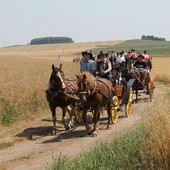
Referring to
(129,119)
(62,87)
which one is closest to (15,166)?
(62,87)

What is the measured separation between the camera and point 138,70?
21641 mm

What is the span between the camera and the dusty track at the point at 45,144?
1034 cm

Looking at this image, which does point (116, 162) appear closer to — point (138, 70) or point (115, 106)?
point (115, 106)

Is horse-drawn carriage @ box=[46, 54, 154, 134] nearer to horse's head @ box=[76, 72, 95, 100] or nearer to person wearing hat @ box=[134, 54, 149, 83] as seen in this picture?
horse's head @ box=[76, 72, 95, 100]

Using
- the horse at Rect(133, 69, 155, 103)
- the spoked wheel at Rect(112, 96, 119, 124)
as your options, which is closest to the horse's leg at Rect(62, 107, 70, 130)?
the spoked wheel at Rect(112, 96, 119, 124)

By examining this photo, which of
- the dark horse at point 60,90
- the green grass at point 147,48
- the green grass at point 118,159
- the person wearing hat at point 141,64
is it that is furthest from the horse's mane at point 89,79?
Answer: the green grass at point 147,48

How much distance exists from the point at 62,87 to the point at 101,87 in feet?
3.91

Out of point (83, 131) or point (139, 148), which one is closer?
point (139, 148)

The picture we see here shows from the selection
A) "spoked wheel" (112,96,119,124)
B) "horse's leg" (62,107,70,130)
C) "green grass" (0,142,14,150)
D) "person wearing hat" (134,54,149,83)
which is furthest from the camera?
"person wearing hat" (134,54,149,83)

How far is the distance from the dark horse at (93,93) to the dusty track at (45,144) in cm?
66

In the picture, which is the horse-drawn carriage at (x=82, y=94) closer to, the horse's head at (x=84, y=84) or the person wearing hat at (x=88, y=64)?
the horse's head at (x=84, y=84)

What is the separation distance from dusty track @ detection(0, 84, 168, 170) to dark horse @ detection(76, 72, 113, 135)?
661mm

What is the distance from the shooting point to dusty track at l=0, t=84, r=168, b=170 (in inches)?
407

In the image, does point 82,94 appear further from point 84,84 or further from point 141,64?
point 141,64
